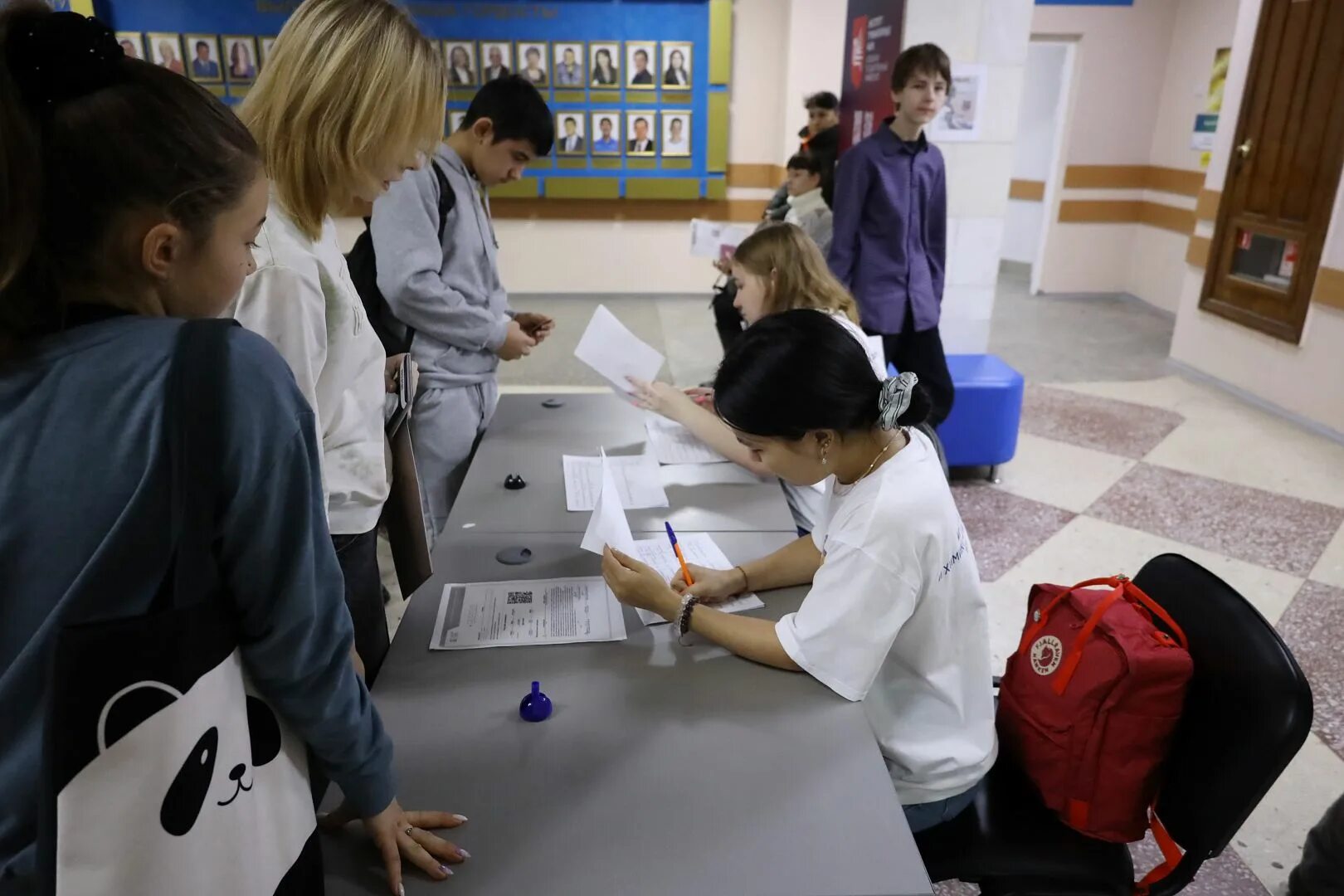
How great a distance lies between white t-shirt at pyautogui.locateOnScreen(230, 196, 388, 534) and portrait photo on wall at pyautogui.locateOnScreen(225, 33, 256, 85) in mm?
6086

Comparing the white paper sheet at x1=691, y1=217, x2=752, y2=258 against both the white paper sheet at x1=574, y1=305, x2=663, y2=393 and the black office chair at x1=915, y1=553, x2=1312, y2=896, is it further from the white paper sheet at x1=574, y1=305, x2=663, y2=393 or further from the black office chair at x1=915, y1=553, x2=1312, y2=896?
the black office chair at x1=915, y1=553, x2=1312, y2=896

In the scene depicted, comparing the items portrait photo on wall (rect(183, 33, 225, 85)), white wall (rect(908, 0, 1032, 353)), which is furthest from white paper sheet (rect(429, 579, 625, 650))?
portrait photo on wall (rect(183, 33, 225, 85))

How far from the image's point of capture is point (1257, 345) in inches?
184

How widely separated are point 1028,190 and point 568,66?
4618mm

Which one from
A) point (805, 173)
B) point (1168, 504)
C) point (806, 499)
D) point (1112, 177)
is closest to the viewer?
point (806, 499)

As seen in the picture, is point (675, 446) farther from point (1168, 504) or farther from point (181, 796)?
point (1168, 504)

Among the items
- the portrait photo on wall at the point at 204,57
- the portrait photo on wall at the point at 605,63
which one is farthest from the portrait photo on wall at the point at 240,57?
the portrait photo on wall at the point at 605,63

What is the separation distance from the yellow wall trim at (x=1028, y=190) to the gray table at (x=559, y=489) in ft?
23.4

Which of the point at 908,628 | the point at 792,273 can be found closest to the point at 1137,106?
the point at 792,273

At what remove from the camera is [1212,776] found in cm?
115

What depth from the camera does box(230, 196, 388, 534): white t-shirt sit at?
3.43ft

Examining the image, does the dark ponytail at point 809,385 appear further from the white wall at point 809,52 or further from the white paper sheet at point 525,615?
the white wall at point 809,52

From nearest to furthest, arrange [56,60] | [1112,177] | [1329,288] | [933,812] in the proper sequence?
[56,60], [933,812], [1329,288], [1112,177]

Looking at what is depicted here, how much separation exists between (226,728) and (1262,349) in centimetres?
540
